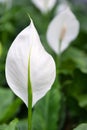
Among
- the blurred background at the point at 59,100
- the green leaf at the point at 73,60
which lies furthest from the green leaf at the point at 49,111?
the green leaf at the point at 73,60

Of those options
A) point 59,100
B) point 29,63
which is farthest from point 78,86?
point 29,63

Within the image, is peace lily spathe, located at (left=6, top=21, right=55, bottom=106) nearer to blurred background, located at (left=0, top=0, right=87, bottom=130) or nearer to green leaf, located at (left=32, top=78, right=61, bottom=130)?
blurred background, located at (left=0, top=0, right=87, bottom=130)

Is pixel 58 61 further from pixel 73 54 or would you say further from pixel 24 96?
pixel 24 96

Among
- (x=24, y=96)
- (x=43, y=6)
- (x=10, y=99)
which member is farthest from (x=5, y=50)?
(x=24, y=96)

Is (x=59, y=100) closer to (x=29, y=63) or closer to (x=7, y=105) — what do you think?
(x=7, y=105)

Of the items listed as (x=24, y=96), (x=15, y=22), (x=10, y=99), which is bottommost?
(x=15, y=22)

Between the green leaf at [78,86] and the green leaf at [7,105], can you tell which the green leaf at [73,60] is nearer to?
the green leaf at [78,86]
